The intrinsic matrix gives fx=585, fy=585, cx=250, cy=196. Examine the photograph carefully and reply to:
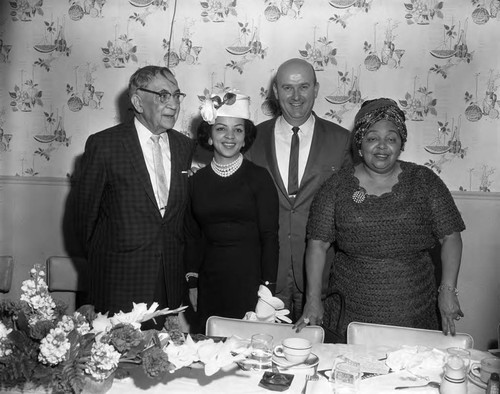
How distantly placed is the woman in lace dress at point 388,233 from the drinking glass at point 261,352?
0.60 m

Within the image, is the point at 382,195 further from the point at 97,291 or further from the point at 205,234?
the point at 97,291

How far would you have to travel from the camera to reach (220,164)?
279cm

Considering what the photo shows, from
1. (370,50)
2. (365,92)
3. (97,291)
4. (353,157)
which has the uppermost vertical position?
(370,50)

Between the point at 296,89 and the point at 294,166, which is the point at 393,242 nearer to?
the point at 294,166

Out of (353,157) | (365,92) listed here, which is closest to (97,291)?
(353,157)

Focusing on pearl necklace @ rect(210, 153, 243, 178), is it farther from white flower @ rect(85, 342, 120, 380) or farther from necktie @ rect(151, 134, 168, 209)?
white flower @ rect(85, 342, 120, 380)

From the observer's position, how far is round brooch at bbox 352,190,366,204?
2619mm

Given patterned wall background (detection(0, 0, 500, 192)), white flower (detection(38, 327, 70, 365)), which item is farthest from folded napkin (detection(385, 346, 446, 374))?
patterned wall background (detection(0, 0, 500, 192))

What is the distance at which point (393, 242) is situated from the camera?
2.56 meters

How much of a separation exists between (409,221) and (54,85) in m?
2.59

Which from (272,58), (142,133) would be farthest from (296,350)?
(272,58)

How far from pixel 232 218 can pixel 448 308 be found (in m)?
1.03

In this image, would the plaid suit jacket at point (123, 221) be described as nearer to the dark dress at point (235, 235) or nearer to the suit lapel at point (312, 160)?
the dark dress at point (235, 235)

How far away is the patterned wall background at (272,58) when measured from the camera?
3.63 meters
